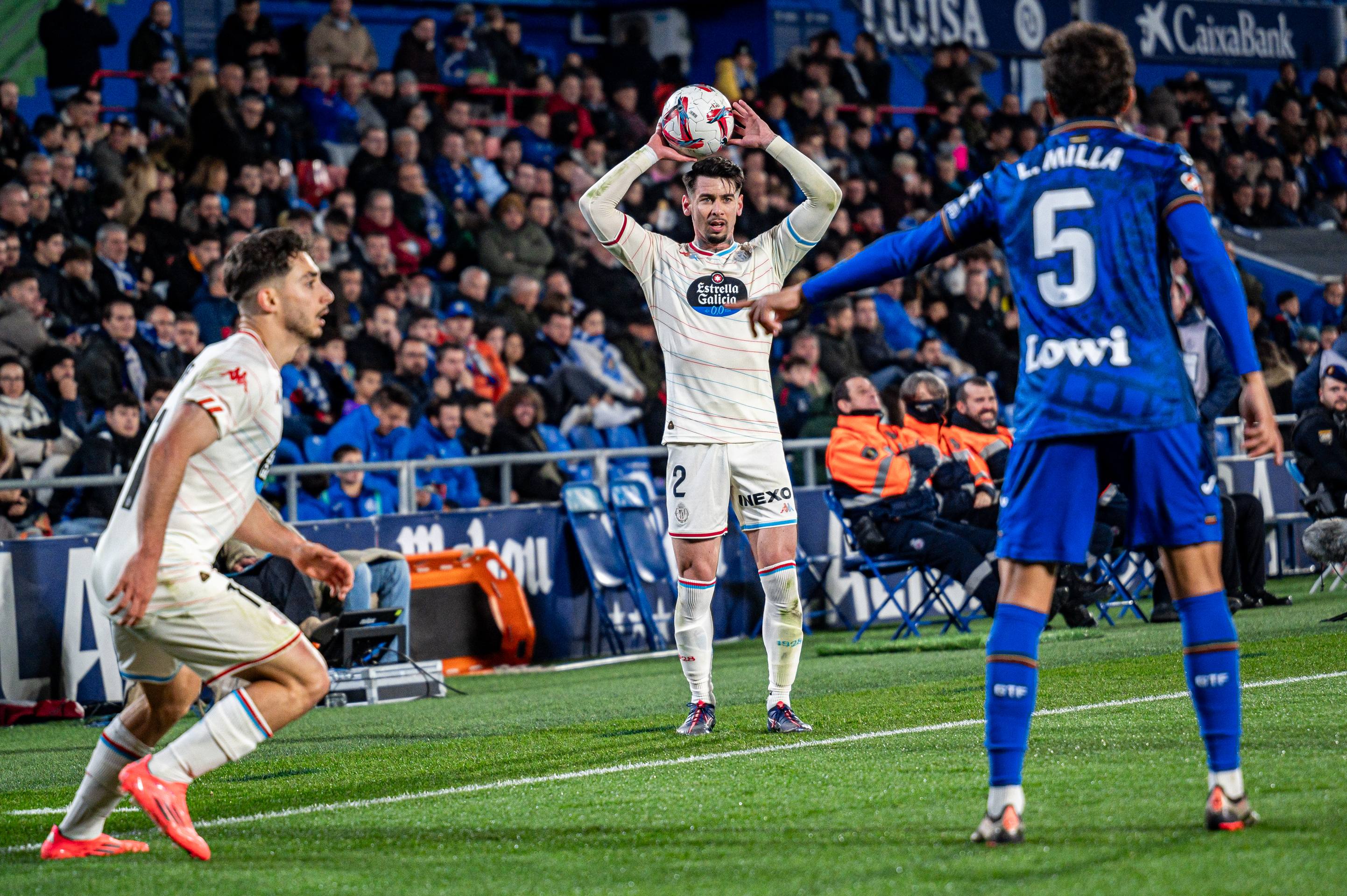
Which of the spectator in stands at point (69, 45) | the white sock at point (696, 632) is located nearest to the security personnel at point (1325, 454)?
the white sock at point (696, 632)

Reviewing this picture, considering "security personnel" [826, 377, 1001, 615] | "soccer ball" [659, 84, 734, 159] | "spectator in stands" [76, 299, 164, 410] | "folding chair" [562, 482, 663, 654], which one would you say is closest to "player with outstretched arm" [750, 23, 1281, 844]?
"soccer ball" [659, 84, 734, 159]

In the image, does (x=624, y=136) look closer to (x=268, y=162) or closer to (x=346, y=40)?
(x=346, y=40)

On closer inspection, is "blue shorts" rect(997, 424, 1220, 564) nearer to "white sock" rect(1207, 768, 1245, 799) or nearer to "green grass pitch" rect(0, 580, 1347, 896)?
"white sock" rect(1207, 768, 1245, 799)

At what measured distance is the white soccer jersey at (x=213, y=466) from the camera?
5.04 metres

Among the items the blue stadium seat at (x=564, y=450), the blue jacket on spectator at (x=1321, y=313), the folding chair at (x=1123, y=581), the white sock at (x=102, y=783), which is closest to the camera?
the white sock at (x=102, y=783)

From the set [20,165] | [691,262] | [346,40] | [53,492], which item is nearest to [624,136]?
[346,40]

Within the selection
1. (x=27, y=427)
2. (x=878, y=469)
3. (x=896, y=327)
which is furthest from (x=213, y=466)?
(x=896, y=327)

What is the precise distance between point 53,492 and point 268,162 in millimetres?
4983

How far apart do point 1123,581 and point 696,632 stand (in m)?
8.04

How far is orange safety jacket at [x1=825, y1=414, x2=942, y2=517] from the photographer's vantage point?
12.4 m

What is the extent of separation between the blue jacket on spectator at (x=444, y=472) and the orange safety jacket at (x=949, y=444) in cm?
334

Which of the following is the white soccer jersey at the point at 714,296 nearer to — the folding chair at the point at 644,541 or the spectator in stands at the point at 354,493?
the spectator in stands at the point at 354,493

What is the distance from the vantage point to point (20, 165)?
15266mm

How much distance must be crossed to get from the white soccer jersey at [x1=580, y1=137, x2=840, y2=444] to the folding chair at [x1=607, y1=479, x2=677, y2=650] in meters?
5.57
